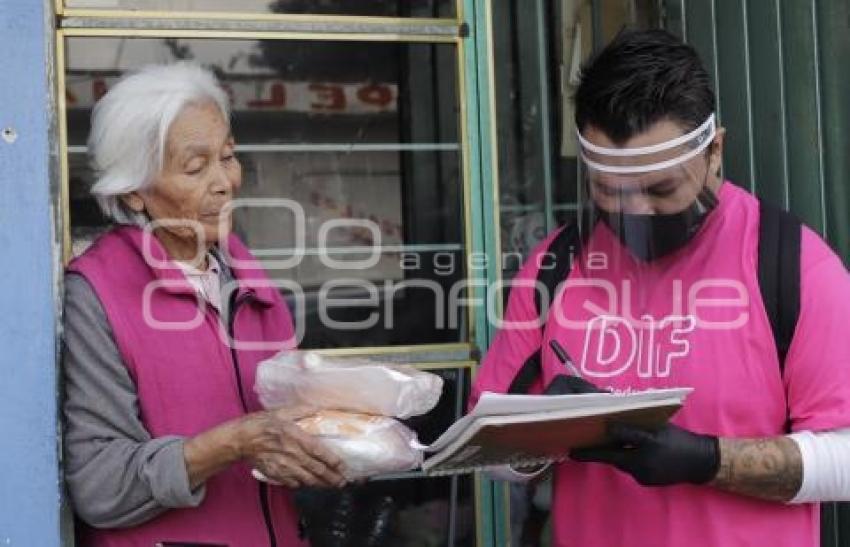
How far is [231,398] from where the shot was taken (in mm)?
1977

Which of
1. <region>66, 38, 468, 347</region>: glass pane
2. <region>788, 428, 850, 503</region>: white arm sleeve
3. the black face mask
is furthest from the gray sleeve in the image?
<region>66, 38, 468, 347</region>: glass pane

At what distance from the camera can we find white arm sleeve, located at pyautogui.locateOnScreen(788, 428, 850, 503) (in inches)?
68.7

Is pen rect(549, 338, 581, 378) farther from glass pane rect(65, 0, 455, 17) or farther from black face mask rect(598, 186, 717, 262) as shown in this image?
glass pane rect(65, 0, 455, 17)

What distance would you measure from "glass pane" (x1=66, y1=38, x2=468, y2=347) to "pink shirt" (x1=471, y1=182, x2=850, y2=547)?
2333 mm

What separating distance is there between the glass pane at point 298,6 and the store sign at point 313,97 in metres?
0.83

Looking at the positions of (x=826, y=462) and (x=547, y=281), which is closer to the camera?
(x=826, y=462)

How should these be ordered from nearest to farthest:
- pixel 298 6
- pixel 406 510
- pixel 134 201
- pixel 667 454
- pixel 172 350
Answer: pixel 667 454, pixel 172 350, pixel 134 201, pixel 406 510, pixel 298 6

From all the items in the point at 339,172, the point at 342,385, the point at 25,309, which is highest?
the point at 339,172

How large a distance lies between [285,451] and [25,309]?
1.75ft

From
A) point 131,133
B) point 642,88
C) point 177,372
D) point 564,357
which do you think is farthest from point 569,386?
point 131,133

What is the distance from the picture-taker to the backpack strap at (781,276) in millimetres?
1795

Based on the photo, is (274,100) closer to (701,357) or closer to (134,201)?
(134,201)

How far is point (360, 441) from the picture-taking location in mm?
1799

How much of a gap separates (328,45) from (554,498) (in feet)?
11.4
